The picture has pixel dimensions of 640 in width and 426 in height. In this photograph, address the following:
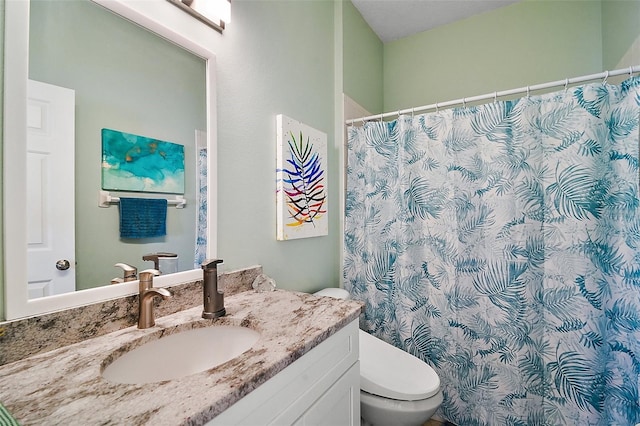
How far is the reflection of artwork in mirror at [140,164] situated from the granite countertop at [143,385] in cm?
43

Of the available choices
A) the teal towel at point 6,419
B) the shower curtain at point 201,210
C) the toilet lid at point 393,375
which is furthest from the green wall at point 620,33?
the teal towel at point 6,419

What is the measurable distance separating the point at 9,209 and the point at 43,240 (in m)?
0.10

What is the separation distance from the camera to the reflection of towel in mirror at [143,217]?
0.89 meters

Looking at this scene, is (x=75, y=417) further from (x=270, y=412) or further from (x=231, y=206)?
(x=231, y=206)

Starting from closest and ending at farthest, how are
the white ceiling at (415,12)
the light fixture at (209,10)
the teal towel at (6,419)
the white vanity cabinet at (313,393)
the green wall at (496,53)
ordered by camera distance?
1. the teal towel at (6,419)
2. the white vanity cabinet at (313,393)
3. the light fixture at (209,10)
4. the green wall at (496,53)
5. the white ceiling at (415,12)

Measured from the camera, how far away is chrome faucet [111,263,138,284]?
2.82 feet

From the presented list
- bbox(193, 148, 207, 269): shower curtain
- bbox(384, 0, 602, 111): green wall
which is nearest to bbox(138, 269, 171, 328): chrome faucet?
bbox(193, 148, 207, 269): shower curtain

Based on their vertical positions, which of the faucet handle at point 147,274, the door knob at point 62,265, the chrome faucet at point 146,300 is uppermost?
the door knob at point 62,265

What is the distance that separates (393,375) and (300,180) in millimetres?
1053

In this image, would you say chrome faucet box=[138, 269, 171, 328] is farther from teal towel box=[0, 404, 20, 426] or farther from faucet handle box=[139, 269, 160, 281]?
teal towel box=[0, 404, 20, 426]

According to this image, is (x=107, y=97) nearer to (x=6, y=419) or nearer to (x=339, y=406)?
(x=6, y=419)

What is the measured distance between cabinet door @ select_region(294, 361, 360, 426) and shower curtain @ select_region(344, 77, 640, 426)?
Answer: 89cm

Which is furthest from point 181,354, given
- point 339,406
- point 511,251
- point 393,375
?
point 511,251

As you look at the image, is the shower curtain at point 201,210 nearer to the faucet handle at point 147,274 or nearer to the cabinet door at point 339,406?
the faucet handle at point 147,274
